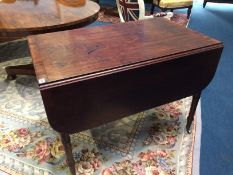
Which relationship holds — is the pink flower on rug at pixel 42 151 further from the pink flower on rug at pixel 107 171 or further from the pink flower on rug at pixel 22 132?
the pink flower on rug at pixel 107 171

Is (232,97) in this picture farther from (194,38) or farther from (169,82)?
(169,82)

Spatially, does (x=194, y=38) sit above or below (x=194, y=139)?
above

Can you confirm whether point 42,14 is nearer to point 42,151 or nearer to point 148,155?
point 42,151

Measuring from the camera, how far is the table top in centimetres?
101

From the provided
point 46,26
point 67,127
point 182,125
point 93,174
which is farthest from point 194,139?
point 46,26

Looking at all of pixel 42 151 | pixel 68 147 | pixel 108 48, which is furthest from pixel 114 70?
pixel 42 151

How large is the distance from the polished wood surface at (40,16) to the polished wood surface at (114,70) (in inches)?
9.5

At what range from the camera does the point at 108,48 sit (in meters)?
1.22

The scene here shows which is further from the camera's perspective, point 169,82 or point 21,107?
point 21,107

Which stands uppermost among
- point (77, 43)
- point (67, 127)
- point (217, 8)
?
point (77, 43)

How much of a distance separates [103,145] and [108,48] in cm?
69

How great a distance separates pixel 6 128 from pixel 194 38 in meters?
1.45

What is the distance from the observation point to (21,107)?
1860mm

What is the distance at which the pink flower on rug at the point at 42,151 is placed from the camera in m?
1.45
